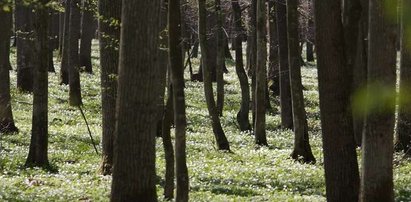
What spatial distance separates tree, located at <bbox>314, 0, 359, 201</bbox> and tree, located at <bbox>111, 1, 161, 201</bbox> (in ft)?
8.91

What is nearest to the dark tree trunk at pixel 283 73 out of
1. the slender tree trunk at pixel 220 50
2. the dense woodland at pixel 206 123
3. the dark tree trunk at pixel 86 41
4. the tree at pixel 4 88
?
the dense woodland at pixel 206 123

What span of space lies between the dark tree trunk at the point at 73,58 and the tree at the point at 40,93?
13144 mm

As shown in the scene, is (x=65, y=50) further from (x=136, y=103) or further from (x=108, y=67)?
(x=136, y=103)

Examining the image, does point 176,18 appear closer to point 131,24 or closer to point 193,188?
point 131,24

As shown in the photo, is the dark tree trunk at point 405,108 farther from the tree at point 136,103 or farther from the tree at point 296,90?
the tree at point 136,103

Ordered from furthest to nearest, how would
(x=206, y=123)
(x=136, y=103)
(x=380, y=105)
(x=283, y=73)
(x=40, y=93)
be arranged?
(x=206, y=123), (x=283, y=73), (x=40, y=93), (x=136, y=103), (x=380, y=105)

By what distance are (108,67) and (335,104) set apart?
6.73 m

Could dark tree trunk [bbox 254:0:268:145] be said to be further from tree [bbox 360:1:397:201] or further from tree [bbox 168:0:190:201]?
tree [bbox 360:1:397:201]

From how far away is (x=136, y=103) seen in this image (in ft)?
35.2

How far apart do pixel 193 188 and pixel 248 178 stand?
7.16 feet

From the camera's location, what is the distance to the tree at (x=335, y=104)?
452 inches

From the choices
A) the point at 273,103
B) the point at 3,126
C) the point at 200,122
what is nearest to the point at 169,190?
the point at 3,126

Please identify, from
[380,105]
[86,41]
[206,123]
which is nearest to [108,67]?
[380,105]

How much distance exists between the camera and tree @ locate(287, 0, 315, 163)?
19.4 meters
